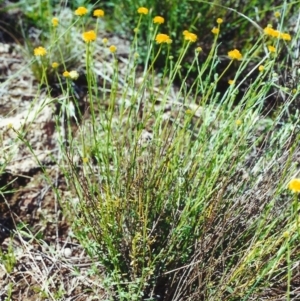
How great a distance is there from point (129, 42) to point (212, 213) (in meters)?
1.39

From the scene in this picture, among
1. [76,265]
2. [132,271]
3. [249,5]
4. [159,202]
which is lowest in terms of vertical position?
[76,265]

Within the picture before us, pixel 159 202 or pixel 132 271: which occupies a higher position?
pixel 159 202

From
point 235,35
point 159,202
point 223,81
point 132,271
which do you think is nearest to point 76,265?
point 132,271

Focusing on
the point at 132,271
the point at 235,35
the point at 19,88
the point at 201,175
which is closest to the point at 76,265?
the point at 132,271

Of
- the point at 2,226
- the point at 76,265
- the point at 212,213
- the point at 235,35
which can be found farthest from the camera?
the point at 235,35

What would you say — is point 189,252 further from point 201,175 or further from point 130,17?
point 130,17

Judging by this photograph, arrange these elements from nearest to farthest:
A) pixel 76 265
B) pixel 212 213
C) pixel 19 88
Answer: pixel 212 213 → pixel 76 265 → pixel 19 88

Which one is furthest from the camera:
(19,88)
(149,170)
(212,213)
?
(19,88)

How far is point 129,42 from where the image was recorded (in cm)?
248

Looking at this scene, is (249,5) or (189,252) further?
(249,5)

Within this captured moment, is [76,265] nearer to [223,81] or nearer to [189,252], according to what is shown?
[189,252]

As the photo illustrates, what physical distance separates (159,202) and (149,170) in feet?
0.30

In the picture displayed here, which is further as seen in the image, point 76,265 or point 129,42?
point 129,42

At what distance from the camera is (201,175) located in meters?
1.37
